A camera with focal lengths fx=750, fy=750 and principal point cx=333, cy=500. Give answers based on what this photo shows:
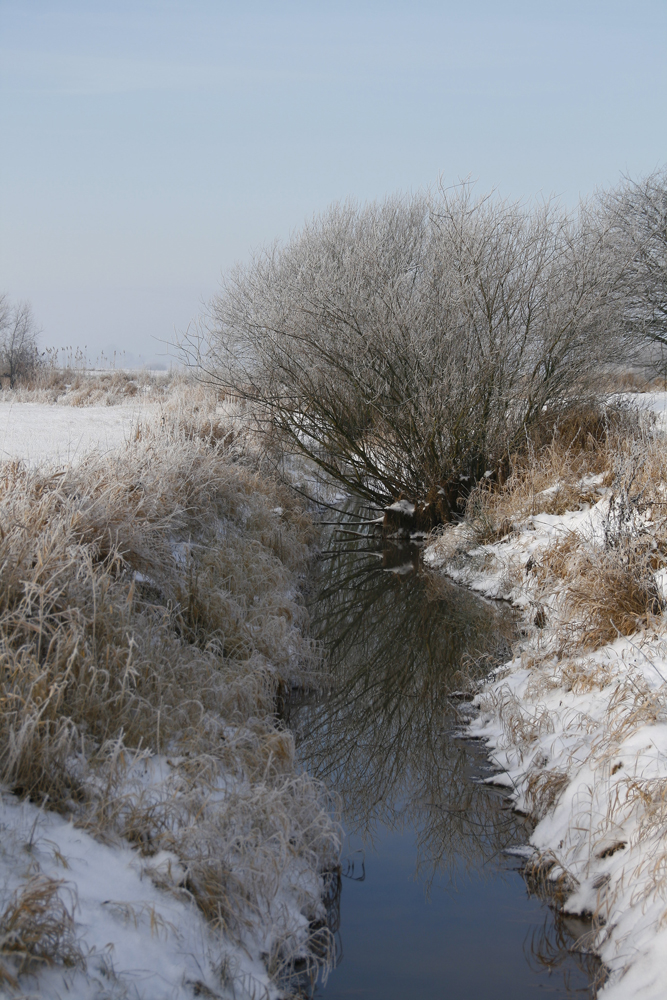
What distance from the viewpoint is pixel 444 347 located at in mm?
10102

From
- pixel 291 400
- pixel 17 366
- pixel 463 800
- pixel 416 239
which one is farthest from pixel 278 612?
pixel 17 366

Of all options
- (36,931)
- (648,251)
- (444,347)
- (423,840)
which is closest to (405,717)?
A: (423,840)

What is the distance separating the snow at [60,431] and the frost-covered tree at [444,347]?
2.39m

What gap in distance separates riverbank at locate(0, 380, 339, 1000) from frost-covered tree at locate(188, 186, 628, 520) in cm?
496

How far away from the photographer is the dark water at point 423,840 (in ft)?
10.3

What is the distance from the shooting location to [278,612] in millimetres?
6801

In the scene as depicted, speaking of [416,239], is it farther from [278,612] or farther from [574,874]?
[574,874]

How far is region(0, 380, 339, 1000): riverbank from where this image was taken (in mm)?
2516

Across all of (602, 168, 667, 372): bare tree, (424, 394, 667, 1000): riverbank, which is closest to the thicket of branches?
(424, 394, 667, 1000): riverbank

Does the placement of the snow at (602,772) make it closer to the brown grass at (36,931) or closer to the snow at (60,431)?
the brown grass at (36,931)

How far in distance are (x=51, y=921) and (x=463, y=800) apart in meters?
2.75

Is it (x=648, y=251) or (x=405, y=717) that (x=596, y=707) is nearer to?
(x=405, y=717)

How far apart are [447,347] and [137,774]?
7.91 meters

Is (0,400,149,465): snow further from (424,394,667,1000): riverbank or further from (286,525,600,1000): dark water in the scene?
(424,394,667,1000): riverbank
